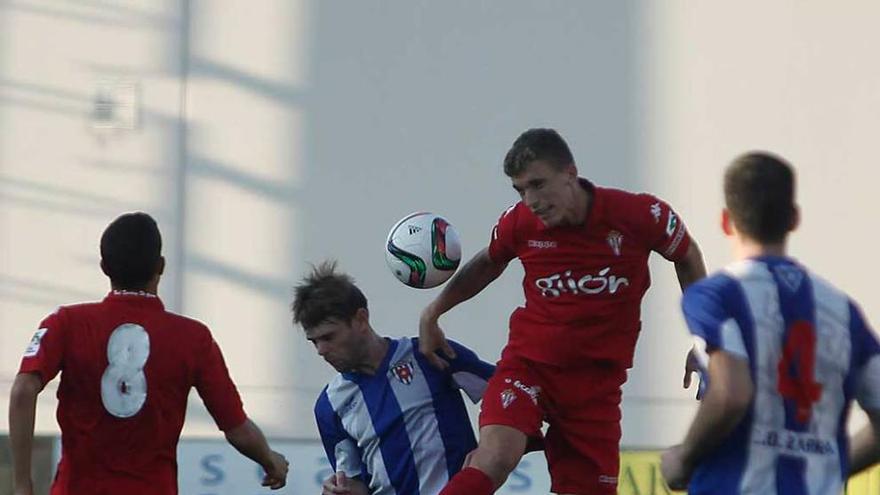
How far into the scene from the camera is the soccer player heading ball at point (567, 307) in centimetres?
502

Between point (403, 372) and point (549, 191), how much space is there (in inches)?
35.1

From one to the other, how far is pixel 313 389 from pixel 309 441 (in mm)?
518

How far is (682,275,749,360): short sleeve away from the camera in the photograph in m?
3.36

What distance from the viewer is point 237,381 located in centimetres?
967

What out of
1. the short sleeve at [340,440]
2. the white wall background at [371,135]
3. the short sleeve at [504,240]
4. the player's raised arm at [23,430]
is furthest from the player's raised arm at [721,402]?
the white wall background at [371,135]

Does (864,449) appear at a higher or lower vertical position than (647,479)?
higher

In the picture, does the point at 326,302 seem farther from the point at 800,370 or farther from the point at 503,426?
the point at 800,370

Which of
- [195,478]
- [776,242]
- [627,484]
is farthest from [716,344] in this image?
[195,478]

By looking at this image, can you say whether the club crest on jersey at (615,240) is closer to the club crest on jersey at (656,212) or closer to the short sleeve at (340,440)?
the club crest on jersey at (656,212)

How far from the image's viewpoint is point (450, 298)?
5.47m

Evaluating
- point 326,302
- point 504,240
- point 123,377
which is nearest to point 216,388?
point 123,377

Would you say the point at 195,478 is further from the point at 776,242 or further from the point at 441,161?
the point at 776,242

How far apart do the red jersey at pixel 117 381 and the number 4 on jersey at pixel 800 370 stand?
206 cm

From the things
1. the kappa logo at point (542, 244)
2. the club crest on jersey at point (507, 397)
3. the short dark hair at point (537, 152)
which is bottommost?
the club crest on jersey at point (507, 397)
